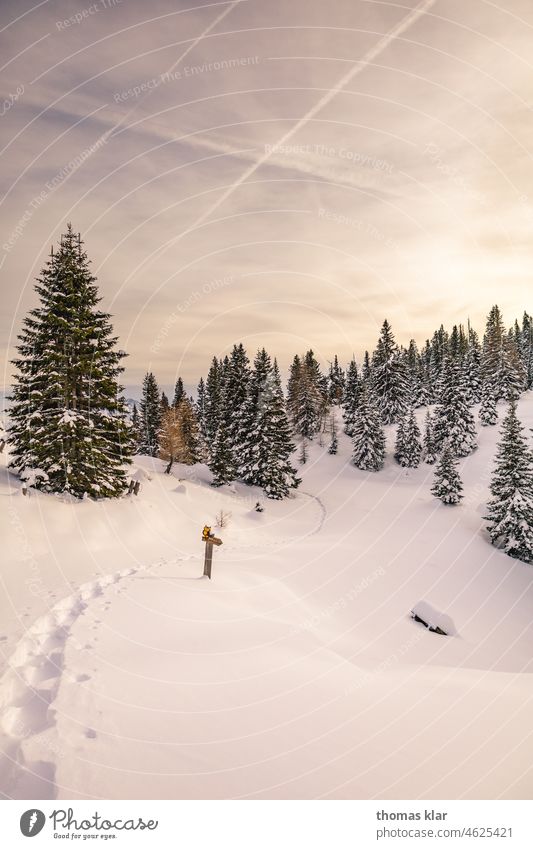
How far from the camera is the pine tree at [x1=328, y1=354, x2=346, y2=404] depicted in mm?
103312

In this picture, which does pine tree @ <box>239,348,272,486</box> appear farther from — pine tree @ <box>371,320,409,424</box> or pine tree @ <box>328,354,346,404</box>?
pine tree @ <box>328,354,346,404</box>

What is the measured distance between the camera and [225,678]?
7.05 meters

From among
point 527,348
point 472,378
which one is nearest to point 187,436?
point 472,378

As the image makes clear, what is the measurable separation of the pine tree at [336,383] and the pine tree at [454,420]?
41749 millimetres

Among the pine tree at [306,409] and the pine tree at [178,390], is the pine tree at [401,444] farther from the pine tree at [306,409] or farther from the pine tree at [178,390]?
the pine tree at [178,390]

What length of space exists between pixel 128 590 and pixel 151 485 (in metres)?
18.8

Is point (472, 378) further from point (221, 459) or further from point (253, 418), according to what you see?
point (221, 459)

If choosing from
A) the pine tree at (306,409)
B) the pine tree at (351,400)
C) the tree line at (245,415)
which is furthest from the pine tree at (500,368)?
the pine tree at (306,409)

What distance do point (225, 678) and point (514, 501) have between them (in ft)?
108

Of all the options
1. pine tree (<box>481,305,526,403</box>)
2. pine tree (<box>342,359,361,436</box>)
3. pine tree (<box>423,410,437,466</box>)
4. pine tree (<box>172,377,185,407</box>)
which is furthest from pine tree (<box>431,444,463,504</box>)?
pine tree (<box>172,377,185,407</box>)

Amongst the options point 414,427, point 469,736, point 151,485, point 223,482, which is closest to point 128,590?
point 469,736

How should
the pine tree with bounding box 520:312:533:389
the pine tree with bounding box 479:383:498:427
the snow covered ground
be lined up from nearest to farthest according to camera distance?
the snow covered ground
the pine tree with bounding box 479:383:498:427
the pine tree with bounding box 520:312:533:389

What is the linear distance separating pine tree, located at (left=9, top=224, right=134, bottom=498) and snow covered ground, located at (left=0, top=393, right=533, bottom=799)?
1.74 meters
